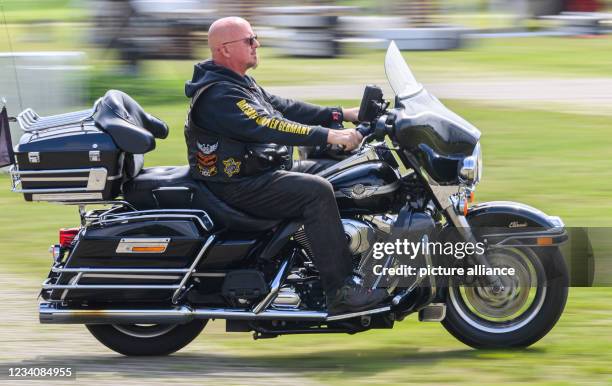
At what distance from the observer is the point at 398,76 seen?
21.0ft

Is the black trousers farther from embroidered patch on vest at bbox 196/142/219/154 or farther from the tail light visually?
the tail light

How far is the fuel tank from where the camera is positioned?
6.27 metres

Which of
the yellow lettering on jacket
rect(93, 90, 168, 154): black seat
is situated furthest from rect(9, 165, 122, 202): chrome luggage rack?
the yellow lettering on jacket

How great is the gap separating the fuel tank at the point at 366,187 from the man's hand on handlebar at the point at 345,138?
274 mm

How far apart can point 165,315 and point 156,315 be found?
5cm

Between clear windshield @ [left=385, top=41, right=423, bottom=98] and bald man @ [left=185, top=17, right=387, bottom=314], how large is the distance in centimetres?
45

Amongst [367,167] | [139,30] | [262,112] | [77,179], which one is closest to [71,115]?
[77,179]

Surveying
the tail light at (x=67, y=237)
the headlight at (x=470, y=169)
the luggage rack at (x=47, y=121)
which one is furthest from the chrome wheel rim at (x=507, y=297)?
the luggage rack at (x=47, y=121)

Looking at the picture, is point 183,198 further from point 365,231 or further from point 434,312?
point 434,312

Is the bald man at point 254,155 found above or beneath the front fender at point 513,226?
above

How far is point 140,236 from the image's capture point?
20.7ft

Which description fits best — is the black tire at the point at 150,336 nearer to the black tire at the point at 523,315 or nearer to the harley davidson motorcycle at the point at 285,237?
the harley davidson motorcycle at the point at 285,237

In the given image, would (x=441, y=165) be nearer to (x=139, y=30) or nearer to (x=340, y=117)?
(x=340, y=117)

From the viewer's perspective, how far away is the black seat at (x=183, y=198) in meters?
6.32
